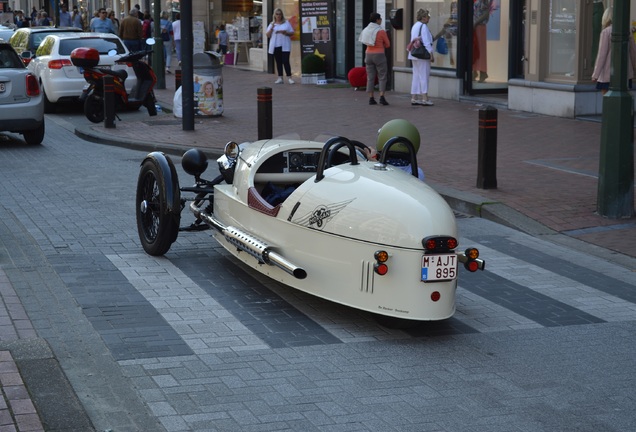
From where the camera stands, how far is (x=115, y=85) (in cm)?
2039

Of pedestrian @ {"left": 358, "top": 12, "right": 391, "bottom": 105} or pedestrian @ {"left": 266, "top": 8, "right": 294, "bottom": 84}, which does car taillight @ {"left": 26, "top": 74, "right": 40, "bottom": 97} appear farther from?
pedestrian @ {"left": 266, "top": 8, "right": 294, "bottom": 84}

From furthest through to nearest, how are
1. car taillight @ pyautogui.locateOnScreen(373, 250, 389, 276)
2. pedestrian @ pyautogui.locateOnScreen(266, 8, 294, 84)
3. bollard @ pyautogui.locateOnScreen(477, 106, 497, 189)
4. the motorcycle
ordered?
pedestrian @ pyautogui.locateOnScreen(266, 8, 294, 84), the motorcycle, bollard @ pyautogui.locateOnScreen(477, 106, 497, 189), car taillight @ pyautogui.locateOnScreen(373, 250, 389, 276)

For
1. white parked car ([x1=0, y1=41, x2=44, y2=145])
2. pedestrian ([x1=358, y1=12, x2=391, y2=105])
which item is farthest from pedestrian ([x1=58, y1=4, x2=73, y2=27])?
white parked car ([x1=0, y1=41, x2=44, y2=145])

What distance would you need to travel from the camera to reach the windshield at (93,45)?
21.3m

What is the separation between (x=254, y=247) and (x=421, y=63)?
45.2ft

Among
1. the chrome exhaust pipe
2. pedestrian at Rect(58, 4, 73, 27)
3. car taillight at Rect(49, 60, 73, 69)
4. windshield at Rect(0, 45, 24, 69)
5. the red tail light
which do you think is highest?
pedestrian at Rect(58, 4, 73, 27)

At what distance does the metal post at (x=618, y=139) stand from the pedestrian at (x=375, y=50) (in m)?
10.8

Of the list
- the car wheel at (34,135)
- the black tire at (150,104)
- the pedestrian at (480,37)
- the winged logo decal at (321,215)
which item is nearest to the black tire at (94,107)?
the black tire at (150,104)

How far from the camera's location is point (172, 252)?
30.5ft

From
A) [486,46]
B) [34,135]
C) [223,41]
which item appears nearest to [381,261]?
[34,135]

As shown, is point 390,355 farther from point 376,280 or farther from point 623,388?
point 623,388

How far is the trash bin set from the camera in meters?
18.9

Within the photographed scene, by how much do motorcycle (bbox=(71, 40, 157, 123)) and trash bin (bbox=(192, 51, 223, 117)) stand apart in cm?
163

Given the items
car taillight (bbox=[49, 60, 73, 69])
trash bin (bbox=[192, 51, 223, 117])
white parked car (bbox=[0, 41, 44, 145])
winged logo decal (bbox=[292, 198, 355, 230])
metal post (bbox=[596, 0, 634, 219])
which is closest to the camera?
→ winged logo decal (bbox=[292, 198, 355, 230])
